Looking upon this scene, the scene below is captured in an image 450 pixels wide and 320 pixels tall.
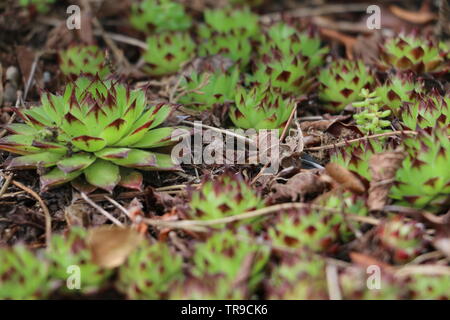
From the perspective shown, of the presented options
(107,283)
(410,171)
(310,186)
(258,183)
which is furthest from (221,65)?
(107,283)

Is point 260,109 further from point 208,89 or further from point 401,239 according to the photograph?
point 401,239

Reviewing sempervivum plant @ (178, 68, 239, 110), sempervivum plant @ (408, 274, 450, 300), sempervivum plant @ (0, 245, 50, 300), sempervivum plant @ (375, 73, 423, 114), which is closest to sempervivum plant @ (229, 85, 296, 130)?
sempervivum plant @ (178, 68, 239, 110)

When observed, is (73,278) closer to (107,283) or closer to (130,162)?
(107,283)

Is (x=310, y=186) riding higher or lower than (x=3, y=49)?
lower

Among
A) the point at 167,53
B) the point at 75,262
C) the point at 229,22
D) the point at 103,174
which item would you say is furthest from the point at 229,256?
the point at 229,22

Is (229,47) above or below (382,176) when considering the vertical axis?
above

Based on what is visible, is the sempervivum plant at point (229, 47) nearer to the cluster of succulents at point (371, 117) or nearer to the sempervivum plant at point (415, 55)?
the sempervivum plant at point (415, 55)

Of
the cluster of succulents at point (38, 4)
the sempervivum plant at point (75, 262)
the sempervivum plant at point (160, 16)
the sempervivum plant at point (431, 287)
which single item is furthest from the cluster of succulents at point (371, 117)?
the cluster of succulents at point (38, 4)
